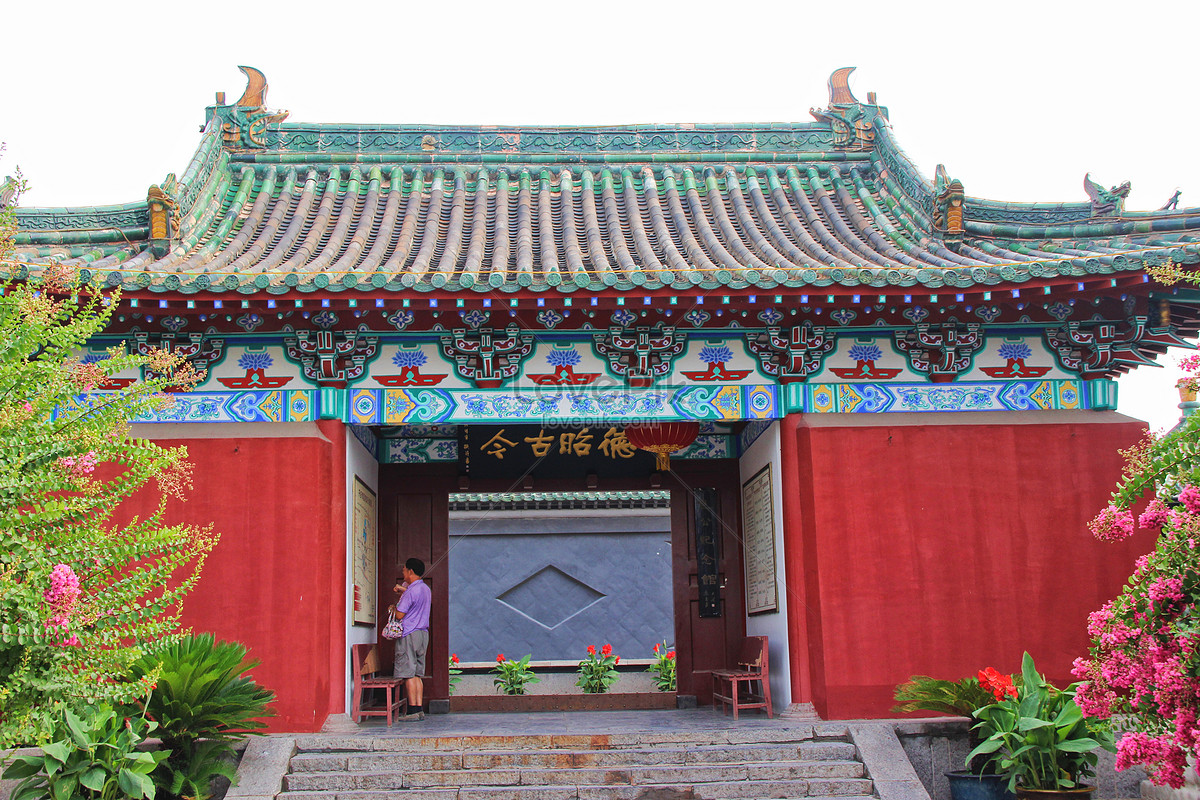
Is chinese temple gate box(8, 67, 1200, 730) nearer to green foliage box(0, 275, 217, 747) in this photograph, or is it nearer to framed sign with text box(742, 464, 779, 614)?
framed sign with text box(742, 464, 779, 614)

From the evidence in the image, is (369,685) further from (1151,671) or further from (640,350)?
(1151,671)

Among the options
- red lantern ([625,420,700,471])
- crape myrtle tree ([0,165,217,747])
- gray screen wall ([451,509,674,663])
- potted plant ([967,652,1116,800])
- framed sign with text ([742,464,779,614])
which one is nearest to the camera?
crape myrtle tree ([0,165,217,747])

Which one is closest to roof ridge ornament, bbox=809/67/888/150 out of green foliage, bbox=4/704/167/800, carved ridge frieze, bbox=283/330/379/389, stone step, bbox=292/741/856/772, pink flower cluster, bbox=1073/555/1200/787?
carved ridge frieze, bbox=283/330/379/389

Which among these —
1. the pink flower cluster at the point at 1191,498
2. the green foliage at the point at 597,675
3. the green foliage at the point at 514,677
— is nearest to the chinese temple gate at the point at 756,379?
the pink flower cluster at the point at 1191,498

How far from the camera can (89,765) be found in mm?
5273

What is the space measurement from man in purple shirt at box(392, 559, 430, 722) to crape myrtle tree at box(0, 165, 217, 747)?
138 inches

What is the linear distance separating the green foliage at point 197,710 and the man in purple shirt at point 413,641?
7.55 ft

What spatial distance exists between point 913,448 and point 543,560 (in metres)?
10.9

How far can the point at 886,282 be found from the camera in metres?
6.85

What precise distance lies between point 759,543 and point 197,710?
465cm

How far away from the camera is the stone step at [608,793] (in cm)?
585

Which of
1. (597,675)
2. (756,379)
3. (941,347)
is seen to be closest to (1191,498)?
(941,347)

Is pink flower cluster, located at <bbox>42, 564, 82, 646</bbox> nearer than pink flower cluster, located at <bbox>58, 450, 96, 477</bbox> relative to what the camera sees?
Yes

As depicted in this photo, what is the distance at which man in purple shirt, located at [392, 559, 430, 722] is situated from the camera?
8.44 meters
